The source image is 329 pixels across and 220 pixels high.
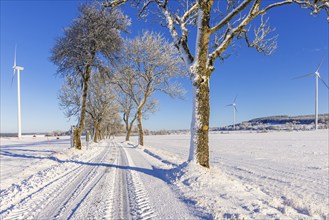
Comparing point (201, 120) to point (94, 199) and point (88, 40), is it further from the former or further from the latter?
point (88, 40)

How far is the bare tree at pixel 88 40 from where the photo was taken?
18969mm

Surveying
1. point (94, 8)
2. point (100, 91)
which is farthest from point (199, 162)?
point (100, 91)

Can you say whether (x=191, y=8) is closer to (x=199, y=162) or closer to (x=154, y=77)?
(x=199, y=162)

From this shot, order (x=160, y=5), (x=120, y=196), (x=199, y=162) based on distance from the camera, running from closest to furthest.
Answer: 1. (x=120, y=196)
2. (x=199, y=162)
3. (x=160, y=5)

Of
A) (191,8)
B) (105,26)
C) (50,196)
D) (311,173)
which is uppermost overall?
(105,26)

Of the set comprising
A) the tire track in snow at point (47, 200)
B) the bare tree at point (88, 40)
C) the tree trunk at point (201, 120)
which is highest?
the bare tree at point (88, 40)

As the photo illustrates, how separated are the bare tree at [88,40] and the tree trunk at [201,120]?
12.4 metres

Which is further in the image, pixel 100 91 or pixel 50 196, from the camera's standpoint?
pixel 100 91

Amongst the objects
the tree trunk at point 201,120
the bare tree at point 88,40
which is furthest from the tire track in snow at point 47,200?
the bare tree at point 88,40

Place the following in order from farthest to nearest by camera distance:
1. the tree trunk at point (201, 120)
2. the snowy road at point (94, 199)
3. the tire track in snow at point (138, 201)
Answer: the tree trunk at point (201, 120) < the snowy road at point (94, 199) < the tire track in snow at point (138, 201)

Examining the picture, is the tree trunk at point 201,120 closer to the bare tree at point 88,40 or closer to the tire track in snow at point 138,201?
the tire track in snow at point 138,201

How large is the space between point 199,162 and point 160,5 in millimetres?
5853

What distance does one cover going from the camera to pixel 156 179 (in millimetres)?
7816

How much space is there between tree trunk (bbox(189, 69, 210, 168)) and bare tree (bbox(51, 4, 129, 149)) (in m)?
12.4
